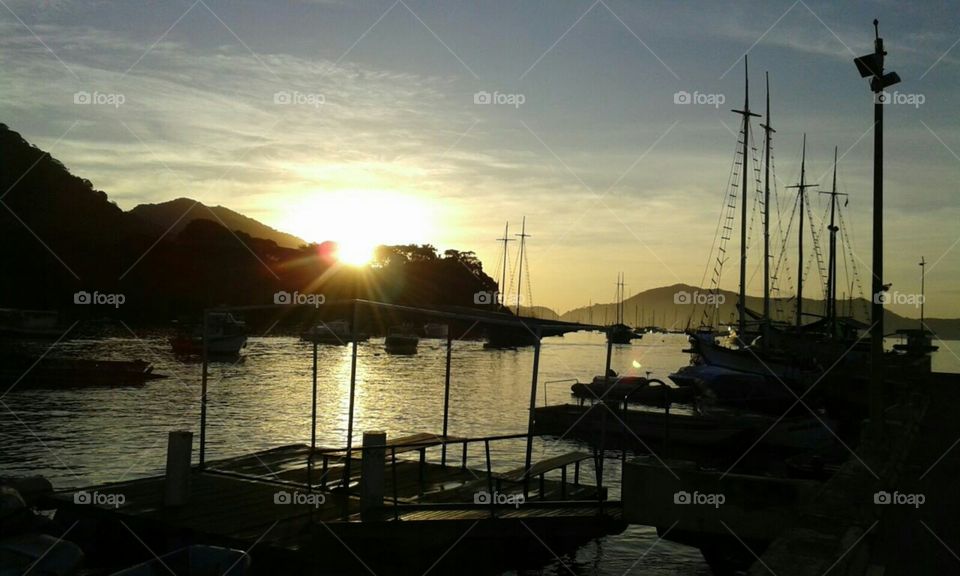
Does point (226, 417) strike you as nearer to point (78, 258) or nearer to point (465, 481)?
point (465, 481)

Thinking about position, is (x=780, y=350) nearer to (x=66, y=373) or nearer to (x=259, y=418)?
(x=259, y=418)

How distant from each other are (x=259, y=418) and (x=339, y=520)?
32.9m

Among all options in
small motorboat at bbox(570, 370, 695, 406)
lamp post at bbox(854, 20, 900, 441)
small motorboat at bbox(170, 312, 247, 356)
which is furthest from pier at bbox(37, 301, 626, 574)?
small motorboat at bbox(170, 312, 247, 356)

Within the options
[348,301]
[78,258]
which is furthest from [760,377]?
[78,258]

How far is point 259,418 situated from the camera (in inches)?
1725

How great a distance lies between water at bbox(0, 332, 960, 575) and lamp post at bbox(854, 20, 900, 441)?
6338 millimetres

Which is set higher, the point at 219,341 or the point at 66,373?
the point at 219,341

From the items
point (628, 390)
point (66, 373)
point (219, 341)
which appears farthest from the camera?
→ point (219, 341)

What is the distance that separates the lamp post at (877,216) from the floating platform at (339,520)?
546cm

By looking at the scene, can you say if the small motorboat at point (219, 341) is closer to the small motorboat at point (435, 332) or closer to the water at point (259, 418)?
the water at point (259, 418)

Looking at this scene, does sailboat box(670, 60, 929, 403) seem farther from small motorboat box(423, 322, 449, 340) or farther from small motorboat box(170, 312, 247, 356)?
small motorboat box(423, 322, 449, 340)

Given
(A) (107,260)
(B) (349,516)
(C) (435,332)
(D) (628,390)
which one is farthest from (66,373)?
(C) (435,332)

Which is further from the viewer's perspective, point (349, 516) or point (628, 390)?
point (628, 390)

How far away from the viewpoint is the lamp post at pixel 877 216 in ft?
48.4
